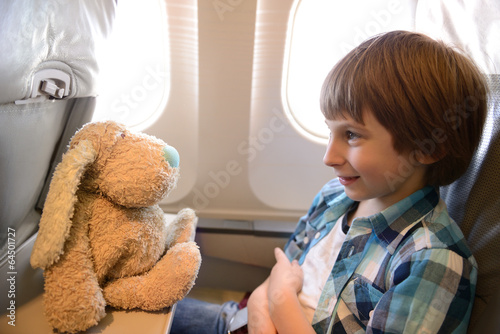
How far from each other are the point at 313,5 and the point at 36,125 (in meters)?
1.10

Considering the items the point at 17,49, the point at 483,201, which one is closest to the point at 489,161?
the point at 483,201

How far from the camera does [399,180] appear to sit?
39.3 inches

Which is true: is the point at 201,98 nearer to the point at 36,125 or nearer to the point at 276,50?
the point at 276,50

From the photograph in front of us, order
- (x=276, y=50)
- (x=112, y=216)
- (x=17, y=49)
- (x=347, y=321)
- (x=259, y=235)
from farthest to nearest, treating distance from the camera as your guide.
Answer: (x=259, y=235) → (x=276, y=50) → (x=347, y=321) → (x=112, y=216) → (x=17, y=49)

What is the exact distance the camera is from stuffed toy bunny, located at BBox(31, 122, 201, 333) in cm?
73

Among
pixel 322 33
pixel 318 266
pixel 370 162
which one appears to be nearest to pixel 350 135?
pixel 370 162

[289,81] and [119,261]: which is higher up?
[289,81]

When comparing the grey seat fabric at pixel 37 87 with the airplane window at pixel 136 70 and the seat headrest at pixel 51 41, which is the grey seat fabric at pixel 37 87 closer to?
the seat headrest at pixel 51 41

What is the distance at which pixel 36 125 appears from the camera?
0.87 m

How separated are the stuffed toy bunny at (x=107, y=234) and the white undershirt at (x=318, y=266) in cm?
40

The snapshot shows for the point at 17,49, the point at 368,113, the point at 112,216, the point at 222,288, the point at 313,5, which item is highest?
the point at 313,5

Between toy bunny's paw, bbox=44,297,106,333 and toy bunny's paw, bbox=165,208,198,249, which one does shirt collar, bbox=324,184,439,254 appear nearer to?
toy bunny's paw, bbox=165,208,198,249

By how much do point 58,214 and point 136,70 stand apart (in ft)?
3.10

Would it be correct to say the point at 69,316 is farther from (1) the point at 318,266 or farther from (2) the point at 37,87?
(1) the point at 318,266
